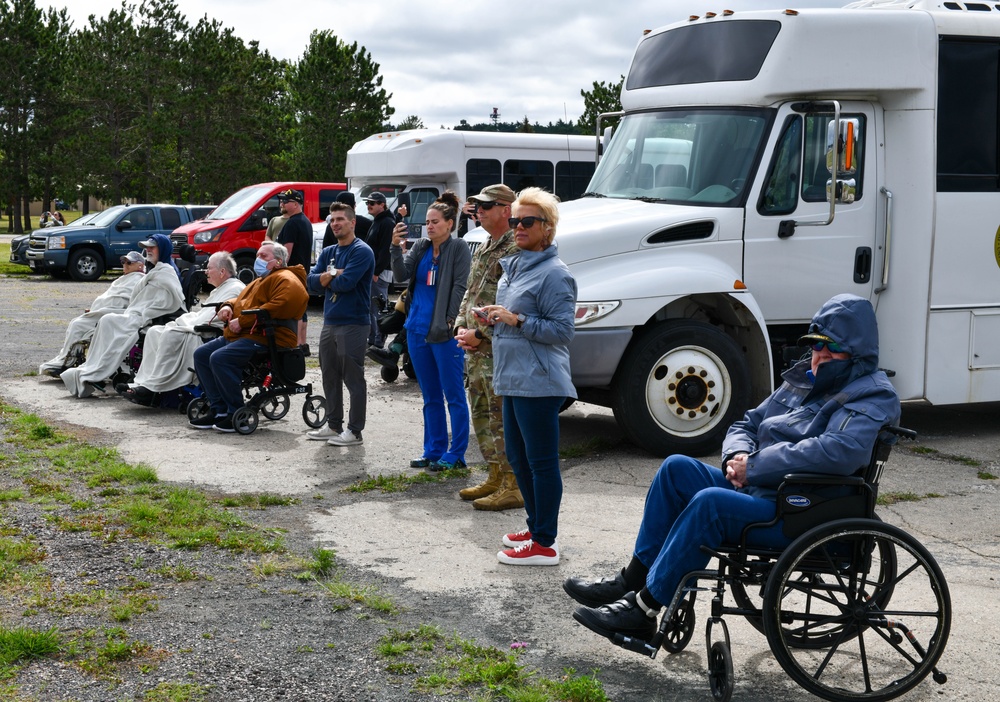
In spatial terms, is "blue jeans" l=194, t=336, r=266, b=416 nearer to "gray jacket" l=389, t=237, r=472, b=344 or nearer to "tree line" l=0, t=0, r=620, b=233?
"gray jacket" l=389, t=237, r=472, b=344

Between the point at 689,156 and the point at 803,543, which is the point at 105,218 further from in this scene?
the point at 803,543

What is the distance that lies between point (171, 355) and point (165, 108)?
40.7m

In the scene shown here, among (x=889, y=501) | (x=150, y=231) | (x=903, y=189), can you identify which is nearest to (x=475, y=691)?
(x=889, y=501)

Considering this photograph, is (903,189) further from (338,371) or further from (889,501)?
(338,371)

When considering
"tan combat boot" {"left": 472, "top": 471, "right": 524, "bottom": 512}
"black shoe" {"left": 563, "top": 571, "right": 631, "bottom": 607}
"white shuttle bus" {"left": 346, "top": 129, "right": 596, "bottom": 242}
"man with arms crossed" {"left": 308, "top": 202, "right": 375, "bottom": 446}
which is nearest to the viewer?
"black shoe" {"left": 563, "top": 571, "right": 631, "bottom": 607}

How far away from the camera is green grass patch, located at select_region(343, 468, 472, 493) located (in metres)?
7.74

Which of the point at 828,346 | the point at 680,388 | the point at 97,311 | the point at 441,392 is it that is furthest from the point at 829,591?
the point at 97,311

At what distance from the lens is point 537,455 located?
5.87 metres

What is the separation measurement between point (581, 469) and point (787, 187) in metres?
2.71

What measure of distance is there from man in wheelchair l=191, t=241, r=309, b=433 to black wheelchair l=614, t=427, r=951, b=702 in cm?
572

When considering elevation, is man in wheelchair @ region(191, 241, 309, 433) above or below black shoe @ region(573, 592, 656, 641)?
above

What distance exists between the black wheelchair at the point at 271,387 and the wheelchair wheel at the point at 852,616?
5.74m

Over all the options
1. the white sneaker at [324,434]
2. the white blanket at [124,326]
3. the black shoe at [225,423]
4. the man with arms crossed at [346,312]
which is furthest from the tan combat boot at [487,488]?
the white blanket at [124,326]

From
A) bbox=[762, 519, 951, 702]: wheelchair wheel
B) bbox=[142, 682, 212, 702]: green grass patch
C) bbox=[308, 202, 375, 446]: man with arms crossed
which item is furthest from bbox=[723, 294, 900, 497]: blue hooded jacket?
bbox=[308, 202, 375, 446]: man with arms crossed
